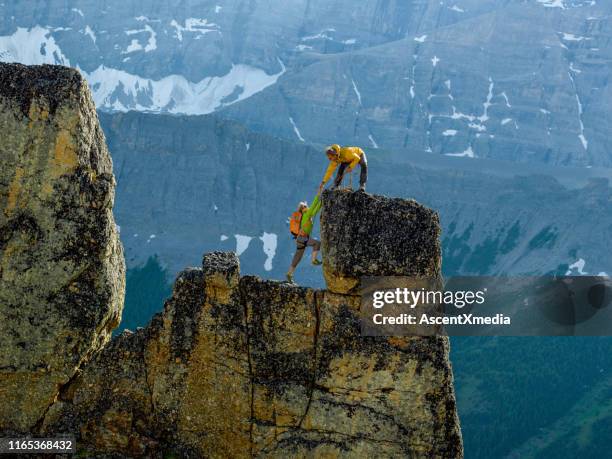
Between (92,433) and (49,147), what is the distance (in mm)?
8226

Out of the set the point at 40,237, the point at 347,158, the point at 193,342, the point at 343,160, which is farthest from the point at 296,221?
the point at 40,237

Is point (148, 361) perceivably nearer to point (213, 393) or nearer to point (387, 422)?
point (213, 393)

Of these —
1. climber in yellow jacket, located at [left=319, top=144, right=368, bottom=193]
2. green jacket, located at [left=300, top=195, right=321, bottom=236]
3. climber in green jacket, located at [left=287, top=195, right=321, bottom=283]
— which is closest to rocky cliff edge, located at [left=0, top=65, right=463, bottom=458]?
green jacket, located at [left=300, top=195, right=321, bottom=236]

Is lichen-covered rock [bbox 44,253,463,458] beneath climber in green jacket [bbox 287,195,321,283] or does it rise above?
beneath

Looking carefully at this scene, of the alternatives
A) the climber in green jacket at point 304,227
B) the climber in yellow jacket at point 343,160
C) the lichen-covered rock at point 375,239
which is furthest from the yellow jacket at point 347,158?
the lichen-covered rock at point 375,239

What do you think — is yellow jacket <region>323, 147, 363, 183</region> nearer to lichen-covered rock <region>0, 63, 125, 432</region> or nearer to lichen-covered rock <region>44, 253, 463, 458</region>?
lichen-covered rock <region>44, 253, 463, 458</region>

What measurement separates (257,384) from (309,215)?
5.32 m

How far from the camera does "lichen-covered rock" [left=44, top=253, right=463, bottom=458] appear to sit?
84.8 feet

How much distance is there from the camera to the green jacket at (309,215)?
92.3 feet

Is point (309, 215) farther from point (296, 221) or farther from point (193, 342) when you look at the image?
point (193, 342)

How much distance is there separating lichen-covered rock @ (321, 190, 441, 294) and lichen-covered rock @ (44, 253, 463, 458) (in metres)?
0.88

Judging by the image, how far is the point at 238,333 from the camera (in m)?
26.5

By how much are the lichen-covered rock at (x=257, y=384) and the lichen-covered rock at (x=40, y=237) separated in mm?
970

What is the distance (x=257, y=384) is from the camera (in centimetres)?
2639
